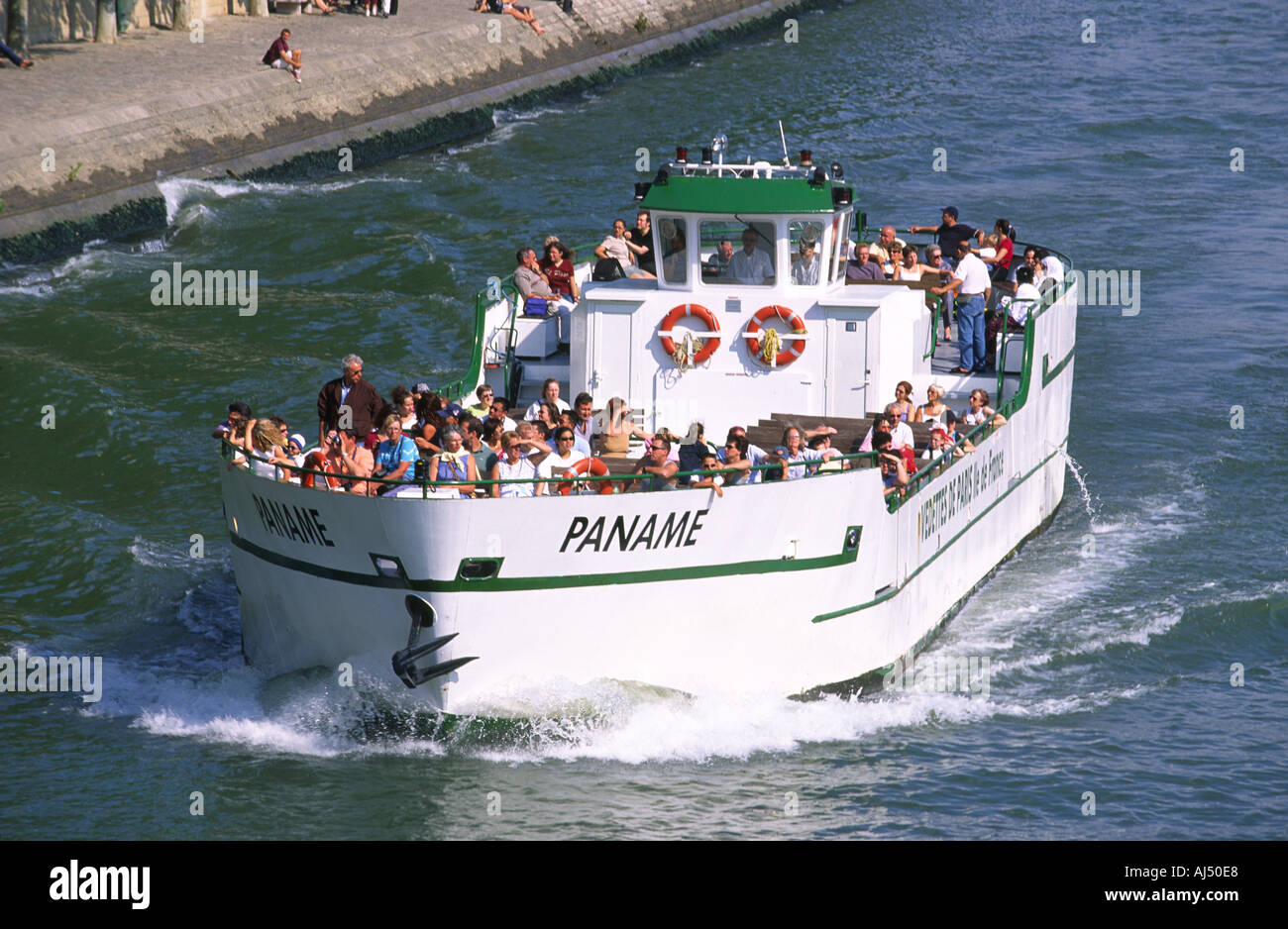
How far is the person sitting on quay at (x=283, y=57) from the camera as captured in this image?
45.7 meters

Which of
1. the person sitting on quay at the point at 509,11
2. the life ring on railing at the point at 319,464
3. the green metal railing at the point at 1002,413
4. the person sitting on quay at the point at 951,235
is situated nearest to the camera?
the life ring on railing at the point at 319,464

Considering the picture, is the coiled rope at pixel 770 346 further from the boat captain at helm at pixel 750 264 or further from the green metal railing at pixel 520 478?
the green metal railing at pixel 520 478

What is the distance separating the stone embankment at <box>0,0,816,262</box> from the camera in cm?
3903

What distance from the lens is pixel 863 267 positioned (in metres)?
24.1

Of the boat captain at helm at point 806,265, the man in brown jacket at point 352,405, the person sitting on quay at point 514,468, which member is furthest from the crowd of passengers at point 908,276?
the person sitting on quay at point 514,468

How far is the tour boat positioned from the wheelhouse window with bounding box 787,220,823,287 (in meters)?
0.03

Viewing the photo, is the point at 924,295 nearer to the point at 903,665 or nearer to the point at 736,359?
the point at 736,359

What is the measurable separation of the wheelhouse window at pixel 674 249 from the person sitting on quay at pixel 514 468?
13.4ft

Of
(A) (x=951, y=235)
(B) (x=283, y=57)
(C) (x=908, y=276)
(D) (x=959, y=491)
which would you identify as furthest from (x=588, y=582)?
(B) (x=283, y=57)

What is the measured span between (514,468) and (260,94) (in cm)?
2936

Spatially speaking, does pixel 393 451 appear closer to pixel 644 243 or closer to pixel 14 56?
pixel 644 243

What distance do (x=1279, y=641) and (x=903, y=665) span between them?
5034 mm

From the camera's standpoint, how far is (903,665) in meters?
20.6
